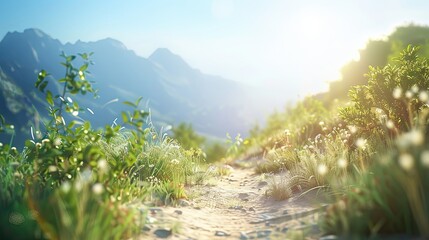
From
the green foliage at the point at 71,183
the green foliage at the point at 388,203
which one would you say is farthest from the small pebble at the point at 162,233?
the green foliage at the point at 388,203

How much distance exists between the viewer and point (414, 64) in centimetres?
695

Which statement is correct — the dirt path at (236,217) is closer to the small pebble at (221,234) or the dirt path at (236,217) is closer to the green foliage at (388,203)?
the small pebble at (221,234)

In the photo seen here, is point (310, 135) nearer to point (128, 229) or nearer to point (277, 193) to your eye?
point (277, 193)

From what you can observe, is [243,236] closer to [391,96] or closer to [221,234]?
[221,234]

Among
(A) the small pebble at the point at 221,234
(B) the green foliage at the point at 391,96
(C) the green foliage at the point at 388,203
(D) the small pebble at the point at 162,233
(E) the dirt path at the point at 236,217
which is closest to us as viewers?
(C) the green foliage at the point at 388,203

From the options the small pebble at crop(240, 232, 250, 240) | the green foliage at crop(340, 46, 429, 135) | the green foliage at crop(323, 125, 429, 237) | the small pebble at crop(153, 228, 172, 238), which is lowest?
the small pebble at crop(240, 232, 250, 240)

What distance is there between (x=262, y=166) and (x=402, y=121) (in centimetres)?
478

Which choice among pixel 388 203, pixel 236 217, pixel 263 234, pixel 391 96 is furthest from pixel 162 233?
pixel 391 96

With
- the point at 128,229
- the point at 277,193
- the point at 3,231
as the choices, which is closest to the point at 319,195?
the point at 277,193

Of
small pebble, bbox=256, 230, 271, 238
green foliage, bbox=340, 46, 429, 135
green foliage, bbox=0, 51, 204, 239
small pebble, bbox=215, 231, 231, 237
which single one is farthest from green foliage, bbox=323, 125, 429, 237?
green foliage, bbox=340, 46, 429, 135

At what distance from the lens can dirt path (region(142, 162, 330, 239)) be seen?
4.30 meters

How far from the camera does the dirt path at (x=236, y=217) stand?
4.30 metres

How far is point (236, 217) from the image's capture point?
5.77 m

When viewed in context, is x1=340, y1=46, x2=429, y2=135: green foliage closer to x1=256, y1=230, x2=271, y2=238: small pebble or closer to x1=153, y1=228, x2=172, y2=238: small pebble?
x1=256, y1=230, x2=271, y2=238: small pebble
